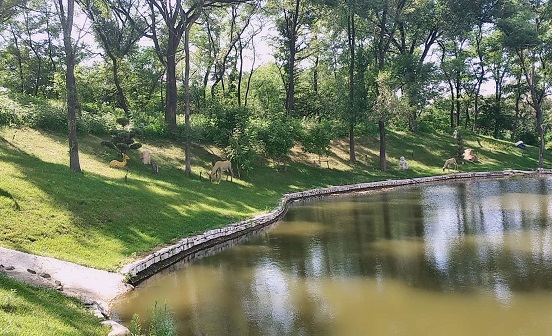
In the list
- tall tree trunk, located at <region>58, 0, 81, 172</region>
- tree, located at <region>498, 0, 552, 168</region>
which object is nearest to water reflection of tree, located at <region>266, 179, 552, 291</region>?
tall tree trunk, located at <region>58, 0, 81, 172</region>

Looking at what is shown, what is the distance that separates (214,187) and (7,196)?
11779 millimetres

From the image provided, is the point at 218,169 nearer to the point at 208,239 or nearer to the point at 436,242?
the point at 208,239

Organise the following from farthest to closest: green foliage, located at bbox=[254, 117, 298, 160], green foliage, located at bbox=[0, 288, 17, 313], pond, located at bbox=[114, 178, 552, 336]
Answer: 1. green foliage, located at bbox=[254, 117, 298, 160]
2. pond, located at bbox=[114, 178, 552, 336]
3. green foliage, located at bbox=[0, 288, 17, 313]

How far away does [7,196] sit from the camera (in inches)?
585

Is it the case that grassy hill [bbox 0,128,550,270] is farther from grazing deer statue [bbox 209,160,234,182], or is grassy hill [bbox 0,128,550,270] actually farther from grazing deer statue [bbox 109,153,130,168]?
grazing deer statue [bbox 209,160,234,182]

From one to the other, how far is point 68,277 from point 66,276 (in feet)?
0.27

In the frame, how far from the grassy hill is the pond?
2.13 m

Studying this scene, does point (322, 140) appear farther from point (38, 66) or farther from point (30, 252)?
point (38, 66)

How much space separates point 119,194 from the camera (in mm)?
18516

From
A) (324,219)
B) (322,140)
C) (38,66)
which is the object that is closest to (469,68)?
(322,140)

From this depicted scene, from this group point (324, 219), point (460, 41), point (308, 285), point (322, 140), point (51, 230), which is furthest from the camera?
point (460, 41)

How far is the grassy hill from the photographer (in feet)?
45.6

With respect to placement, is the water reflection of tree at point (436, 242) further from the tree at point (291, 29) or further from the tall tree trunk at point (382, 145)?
the tree at point (291, 29)

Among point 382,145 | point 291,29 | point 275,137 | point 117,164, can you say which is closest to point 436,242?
point 117,164
